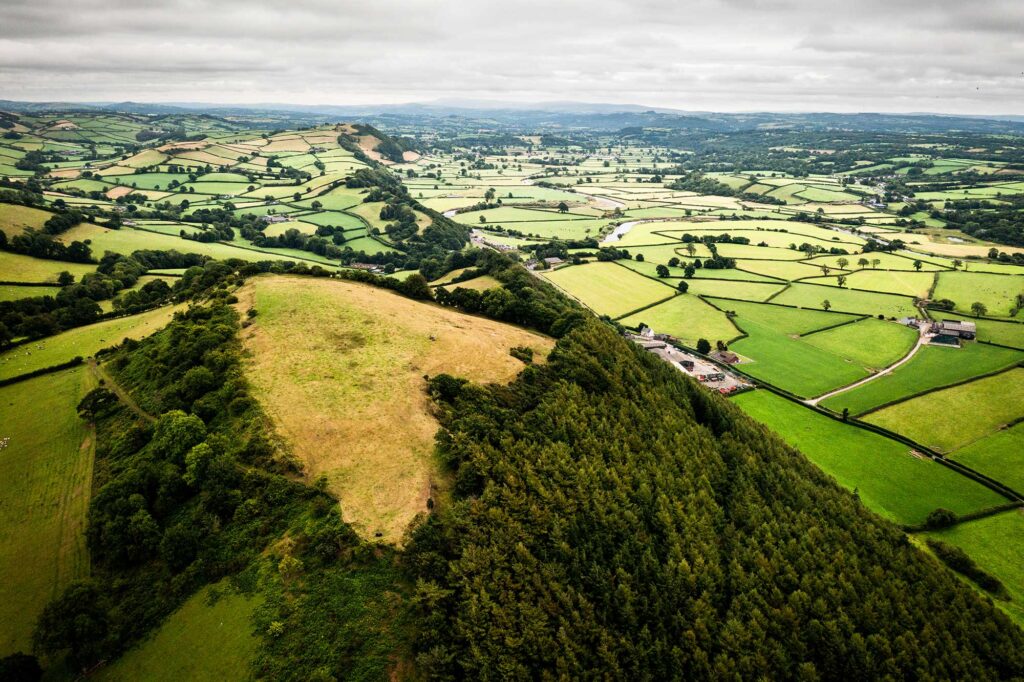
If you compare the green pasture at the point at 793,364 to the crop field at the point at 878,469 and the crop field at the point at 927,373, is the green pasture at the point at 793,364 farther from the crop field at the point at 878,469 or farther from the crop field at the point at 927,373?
the crop field at the point at 878,469

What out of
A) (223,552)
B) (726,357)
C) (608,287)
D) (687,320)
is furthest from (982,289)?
(223,552)

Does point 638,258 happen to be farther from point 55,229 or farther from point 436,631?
point 55,229

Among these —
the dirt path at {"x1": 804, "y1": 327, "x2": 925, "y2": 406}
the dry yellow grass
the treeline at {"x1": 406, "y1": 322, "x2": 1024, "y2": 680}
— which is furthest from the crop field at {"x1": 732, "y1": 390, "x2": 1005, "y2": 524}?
the dry yellow grass

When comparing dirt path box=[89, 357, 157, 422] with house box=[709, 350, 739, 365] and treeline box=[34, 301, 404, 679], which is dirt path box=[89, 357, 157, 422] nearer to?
treeline box=[34, 301, 404, 679]

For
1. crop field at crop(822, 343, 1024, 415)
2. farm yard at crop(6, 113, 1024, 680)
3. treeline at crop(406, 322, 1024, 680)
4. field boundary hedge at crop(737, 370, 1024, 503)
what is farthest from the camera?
crop field at crop(822, 343, 1024, 415)

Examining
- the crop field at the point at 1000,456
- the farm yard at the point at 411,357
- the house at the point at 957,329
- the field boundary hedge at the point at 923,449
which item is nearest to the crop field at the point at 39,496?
the farm yard at the point at 411,357

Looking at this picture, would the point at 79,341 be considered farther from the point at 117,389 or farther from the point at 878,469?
the point at 878,469

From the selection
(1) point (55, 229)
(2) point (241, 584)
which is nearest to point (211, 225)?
(1) point (55, 229)
